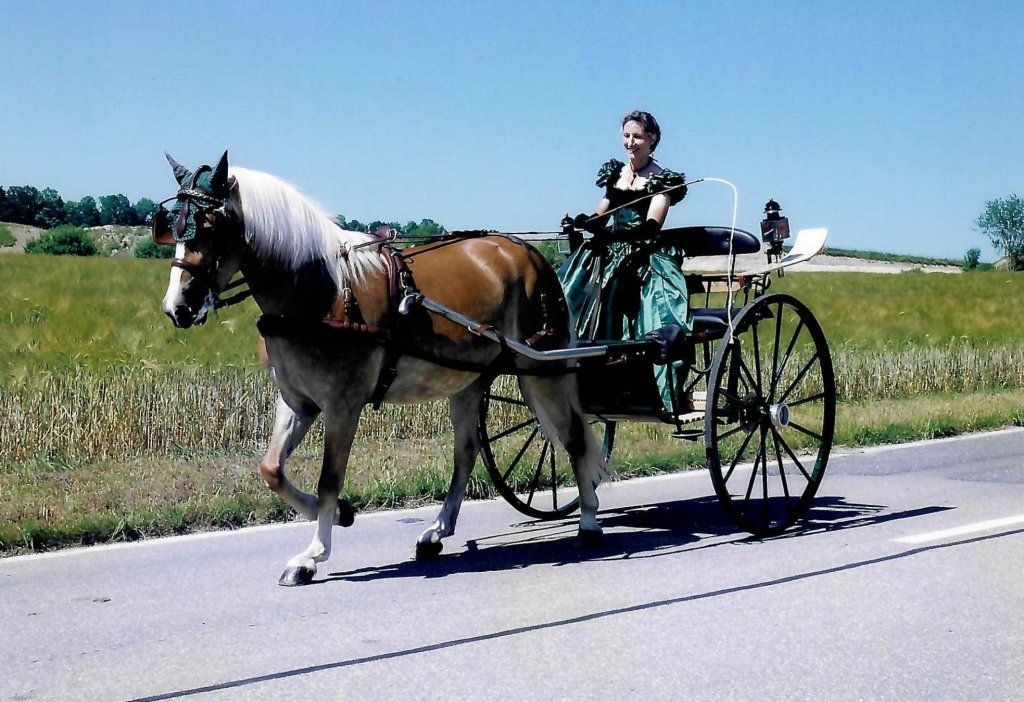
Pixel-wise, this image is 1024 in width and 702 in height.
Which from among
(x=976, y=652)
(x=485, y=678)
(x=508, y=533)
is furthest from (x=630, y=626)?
(x=508, y=533)

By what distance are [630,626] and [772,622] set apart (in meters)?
0.62

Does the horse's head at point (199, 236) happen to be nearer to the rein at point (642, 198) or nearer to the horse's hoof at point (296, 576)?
the horse's hoof at point (296, 576)

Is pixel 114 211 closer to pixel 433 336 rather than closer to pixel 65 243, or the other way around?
pixel 65 243

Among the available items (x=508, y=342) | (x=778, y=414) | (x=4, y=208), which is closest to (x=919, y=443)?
(x=778, y=414)

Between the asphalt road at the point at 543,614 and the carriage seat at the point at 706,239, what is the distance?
5.88 feet

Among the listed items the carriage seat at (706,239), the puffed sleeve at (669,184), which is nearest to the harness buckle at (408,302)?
the puffed sleeve at (669,184)

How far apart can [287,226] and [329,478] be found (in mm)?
1329

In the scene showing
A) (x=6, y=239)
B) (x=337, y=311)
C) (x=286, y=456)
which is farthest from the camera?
(x=6, y=239)

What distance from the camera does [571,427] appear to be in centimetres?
756

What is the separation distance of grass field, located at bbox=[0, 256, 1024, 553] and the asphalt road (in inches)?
25.9

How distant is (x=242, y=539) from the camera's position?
7406 mm

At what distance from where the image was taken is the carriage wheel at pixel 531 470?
8102mm

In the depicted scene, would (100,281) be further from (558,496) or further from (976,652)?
(976,652)

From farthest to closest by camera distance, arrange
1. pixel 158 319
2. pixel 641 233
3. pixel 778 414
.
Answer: pixel 158 319
pixel 778 414
pixel 641 233
